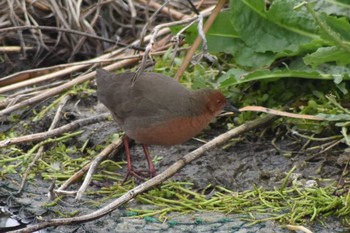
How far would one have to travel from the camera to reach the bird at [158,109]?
15.5ft

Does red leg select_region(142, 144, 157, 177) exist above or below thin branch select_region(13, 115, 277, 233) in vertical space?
below

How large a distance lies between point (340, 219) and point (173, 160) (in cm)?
127

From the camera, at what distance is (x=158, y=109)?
15.6ft

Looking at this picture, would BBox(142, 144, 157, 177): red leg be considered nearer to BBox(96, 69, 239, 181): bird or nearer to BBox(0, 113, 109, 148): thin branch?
BBox(96, 69, 239, 181): bird

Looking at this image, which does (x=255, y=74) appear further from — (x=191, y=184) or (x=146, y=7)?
(x=146, y=7)

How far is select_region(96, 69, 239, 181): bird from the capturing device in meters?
4.73

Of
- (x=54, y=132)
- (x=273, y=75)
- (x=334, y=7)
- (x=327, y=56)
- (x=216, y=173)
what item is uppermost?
(x=334, y=7)

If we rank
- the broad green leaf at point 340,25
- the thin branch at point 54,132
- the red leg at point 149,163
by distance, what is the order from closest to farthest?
the red leg at point 149,163, the thin branch at point 54,132, the broad green leaf at point 340,25

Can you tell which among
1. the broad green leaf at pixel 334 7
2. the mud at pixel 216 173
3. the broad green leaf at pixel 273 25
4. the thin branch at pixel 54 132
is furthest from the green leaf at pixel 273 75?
the thin branch at pixel 54 132

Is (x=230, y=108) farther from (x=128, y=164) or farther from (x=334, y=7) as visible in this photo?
(x=334, y=7)

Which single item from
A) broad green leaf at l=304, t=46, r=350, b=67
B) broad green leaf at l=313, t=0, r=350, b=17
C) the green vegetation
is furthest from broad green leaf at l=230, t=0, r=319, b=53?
broad green leaf at l=304, t=46, r=350, b=67

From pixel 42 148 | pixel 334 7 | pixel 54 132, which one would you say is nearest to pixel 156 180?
pixel 54 132

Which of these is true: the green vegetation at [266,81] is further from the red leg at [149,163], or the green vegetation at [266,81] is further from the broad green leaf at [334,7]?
the red leg at [149,163]

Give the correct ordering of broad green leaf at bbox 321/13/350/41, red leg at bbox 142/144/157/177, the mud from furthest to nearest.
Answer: broad green leaf at bbox 321/13/350/41, red leg at bbox 142/144/157/177, the mud
